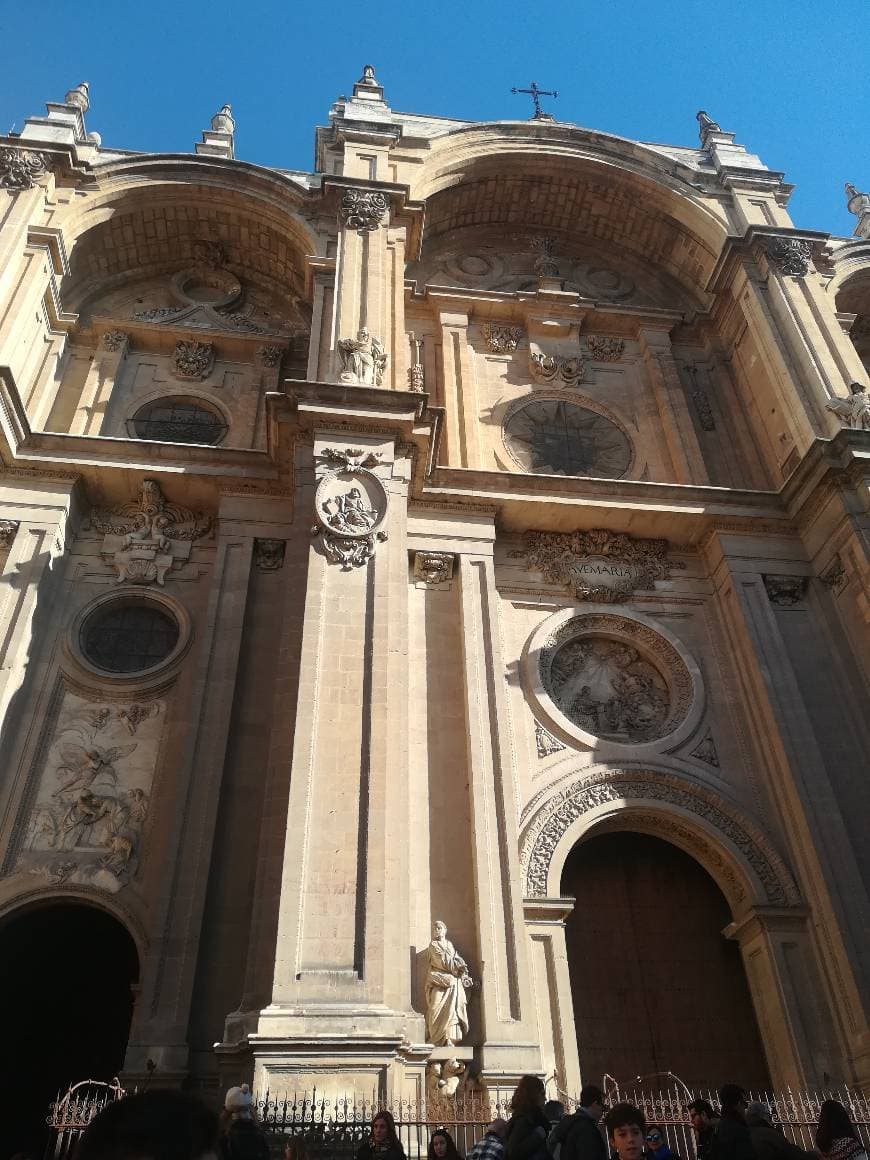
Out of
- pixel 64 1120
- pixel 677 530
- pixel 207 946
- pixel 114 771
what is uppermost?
pixel 677 530

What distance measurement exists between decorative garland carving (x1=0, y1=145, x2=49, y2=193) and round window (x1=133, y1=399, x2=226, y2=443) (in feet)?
16.2

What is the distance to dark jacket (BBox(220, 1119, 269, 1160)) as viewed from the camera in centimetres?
487

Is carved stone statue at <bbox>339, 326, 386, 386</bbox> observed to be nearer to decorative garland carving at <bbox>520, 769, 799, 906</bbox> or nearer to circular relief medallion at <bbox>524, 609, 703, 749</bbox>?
circular relief medallion at <bbox>524, 609, 703, 749</bbox>

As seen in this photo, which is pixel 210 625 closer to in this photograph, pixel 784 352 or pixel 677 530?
pixel 677 530

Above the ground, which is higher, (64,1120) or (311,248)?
(311,248)

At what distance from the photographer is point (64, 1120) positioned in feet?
25.0

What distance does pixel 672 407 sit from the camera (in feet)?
59.1

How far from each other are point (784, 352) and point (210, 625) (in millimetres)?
11793

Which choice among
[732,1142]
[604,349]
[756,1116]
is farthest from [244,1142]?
[604,349]

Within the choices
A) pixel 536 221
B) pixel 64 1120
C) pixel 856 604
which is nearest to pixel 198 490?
pixel 64 1120

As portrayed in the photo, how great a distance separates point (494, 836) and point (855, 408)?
31.5 ft

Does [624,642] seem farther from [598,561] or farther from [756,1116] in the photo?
[756,1116]

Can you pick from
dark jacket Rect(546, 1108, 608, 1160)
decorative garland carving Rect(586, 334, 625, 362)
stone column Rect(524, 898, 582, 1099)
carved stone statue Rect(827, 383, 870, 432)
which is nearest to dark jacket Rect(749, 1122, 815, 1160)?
dark jacket Rect(546, 1108, 608, 1160)

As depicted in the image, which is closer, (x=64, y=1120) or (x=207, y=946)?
(x=64, y=1120)
